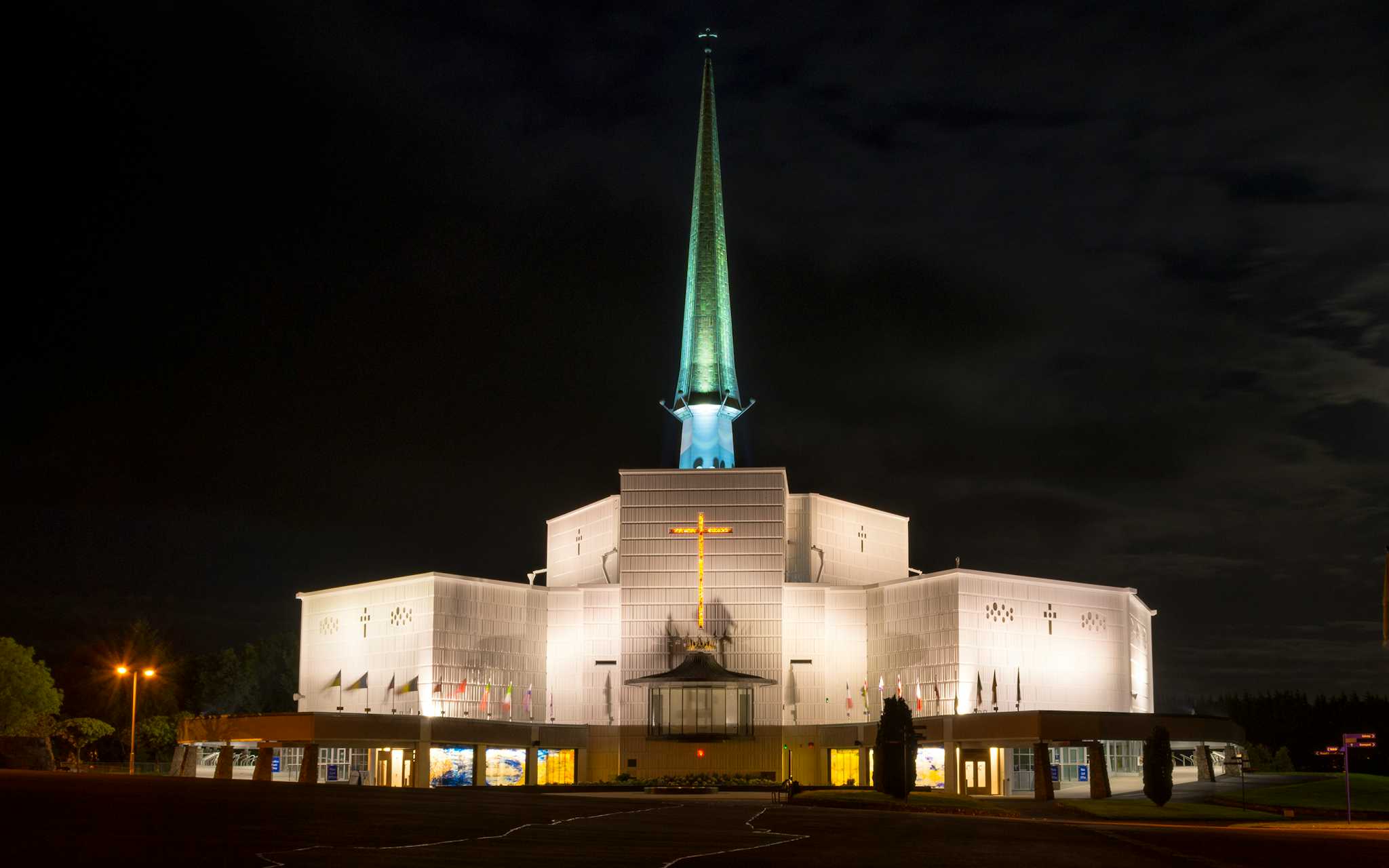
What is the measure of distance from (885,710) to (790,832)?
60.8 feet

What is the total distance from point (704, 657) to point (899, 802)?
30102 mm

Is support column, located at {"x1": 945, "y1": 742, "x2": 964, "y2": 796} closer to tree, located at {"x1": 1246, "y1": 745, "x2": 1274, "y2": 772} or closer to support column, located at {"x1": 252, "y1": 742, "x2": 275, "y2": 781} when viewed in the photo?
tree, located at {"x1": 1246, "y1": 745, "x2": 1274, "y2": 772}

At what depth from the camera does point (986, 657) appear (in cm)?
7794

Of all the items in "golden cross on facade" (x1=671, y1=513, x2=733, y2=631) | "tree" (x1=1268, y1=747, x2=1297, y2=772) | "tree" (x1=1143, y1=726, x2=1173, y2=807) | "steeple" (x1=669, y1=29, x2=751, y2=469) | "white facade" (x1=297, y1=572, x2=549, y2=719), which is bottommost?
"tree" (x1=1268, y1=747, x2=1297, y2=772)

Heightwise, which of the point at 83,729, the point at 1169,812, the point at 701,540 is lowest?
the point at 1169,812

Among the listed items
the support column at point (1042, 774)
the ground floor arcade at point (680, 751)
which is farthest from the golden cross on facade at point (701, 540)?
the support column at point (1042, 774)

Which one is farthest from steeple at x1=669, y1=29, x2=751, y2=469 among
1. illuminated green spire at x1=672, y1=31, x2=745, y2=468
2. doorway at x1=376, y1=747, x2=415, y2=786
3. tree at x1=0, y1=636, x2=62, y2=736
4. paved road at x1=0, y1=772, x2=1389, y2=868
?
paved road at x1=0, y1=772, x2=1389, y2=868

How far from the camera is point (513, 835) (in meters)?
28.9

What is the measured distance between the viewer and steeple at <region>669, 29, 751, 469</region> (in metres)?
102

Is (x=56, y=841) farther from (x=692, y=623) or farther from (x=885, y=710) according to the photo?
(x=692, y=623)

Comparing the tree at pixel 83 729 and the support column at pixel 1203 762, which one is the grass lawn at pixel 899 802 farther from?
the tree at pixel 83 729

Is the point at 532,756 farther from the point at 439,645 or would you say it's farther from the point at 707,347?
the point at 707,347

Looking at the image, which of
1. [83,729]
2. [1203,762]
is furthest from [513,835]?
[83,729]

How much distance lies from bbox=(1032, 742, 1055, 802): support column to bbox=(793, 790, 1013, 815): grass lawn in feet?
31.4
